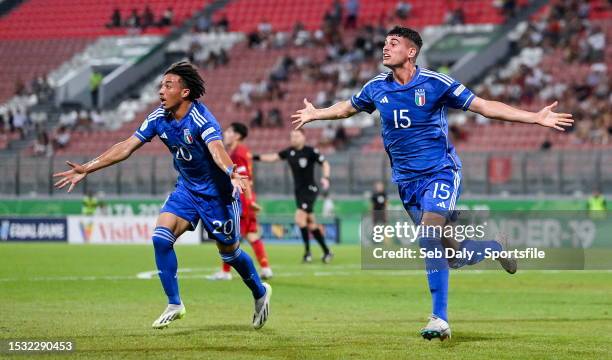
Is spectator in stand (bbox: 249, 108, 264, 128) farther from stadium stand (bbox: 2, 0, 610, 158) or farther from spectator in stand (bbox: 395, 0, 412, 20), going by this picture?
spectator in stand (bbox: 395, 0, 412, 20)

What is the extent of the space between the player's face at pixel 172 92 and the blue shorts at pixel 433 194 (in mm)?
2347

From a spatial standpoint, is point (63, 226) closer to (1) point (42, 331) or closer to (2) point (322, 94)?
(2) point (322, 94)

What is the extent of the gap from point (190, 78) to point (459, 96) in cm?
270

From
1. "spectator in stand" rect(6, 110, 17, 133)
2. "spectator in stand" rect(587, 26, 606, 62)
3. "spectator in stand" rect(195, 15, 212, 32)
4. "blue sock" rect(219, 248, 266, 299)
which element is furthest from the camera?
"spectator in stand" rect(195, 15, 212, 32)

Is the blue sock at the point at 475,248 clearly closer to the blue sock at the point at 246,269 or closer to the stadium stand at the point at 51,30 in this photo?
the blue sock at the point at 246,269

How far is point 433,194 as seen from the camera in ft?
35.5

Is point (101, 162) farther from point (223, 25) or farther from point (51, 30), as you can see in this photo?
point (51, 30)

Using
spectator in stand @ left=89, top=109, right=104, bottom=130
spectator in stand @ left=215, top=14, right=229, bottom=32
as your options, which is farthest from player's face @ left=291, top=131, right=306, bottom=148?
spectator in stand @ left=215, top=14, right=229, bottom=32

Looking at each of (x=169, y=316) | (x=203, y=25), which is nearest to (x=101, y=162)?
(x=169, y=316)

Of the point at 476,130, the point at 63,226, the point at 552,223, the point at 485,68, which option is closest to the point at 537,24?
the point at 485,68

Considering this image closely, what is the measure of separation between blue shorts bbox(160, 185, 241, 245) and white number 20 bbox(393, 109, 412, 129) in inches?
72.2

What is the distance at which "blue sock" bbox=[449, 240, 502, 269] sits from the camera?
11.1 m

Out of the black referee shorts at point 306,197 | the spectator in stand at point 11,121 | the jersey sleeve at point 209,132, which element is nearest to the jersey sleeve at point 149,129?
the jersey sleeve at point 209,132

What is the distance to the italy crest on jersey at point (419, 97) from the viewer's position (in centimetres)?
1081
